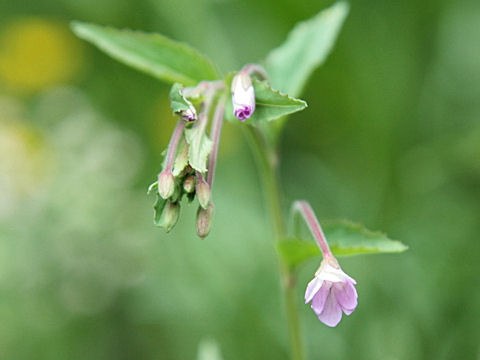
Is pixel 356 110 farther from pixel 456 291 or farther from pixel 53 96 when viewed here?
pixel 53 96

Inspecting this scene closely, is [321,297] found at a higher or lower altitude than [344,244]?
lower

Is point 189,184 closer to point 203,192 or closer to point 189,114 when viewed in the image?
point 203,192

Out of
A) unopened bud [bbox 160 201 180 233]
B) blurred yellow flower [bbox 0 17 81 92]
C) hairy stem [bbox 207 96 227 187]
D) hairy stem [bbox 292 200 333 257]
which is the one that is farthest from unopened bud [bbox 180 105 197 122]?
blurred yellow flower [bbox 0 17 81 92]

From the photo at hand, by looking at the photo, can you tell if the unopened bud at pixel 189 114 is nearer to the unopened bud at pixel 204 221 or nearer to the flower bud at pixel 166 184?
the flower bud at pixel 166 184

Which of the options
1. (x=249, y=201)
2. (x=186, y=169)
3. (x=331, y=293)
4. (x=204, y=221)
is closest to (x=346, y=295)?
(x=331, y=293)

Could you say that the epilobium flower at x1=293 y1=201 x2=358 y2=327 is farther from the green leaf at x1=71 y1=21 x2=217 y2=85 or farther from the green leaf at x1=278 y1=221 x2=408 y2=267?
the green leaf at x1=71 y1=21 x2=217 y2=85

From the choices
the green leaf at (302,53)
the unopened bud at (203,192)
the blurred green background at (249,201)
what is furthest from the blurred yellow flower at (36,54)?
the unopened bud at (203,192)
